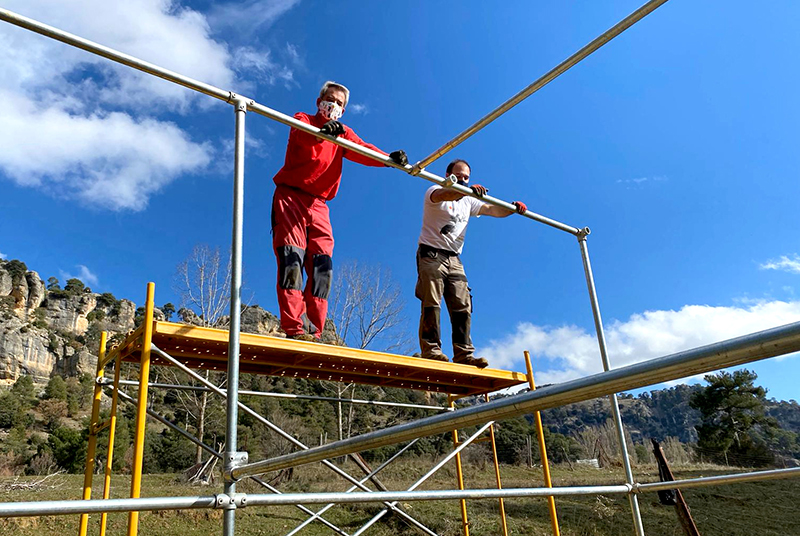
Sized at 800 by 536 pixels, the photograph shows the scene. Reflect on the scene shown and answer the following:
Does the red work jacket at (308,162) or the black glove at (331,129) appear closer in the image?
the black glove at (331,129)

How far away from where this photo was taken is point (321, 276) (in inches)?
147

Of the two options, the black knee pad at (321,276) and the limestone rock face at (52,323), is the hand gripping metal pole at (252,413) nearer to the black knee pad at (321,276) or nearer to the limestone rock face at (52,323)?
the black knee pad at (321,276)

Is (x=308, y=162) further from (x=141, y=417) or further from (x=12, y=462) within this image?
(x=12, y=462)

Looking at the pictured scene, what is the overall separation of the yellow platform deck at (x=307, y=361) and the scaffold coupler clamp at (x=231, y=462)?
1.32 metres

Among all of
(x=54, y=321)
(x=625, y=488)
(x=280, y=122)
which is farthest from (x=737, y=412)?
(x=54, y=321)

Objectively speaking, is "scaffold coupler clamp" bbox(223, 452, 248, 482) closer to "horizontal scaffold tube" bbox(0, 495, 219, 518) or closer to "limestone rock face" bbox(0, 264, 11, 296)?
"horizontal scaffold tube" bbox(0, 495, 219, 518)

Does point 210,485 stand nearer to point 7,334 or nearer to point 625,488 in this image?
point 625,488

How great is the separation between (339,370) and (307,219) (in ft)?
3.30

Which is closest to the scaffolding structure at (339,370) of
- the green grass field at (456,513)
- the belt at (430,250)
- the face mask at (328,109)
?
the belt at (430,250)

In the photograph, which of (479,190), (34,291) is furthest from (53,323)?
(479,190)

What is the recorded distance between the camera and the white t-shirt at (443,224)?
4.34 metres

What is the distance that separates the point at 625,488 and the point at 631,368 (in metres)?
2.25

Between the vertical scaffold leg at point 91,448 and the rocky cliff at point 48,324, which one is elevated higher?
the rocky cliff at point 48,324

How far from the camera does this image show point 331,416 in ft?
83.0
